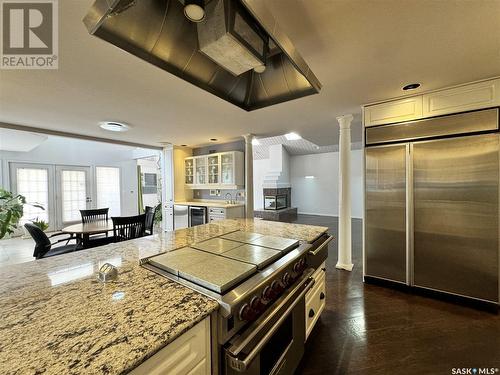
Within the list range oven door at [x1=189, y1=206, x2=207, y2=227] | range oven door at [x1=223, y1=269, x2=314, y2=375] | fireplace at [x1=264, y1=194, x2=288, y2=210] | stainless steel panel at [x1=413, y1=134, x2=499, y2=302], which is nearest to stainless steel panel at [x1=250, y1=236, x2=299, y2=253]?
range oven door at [x1=223, y1=269, x2=314, y2=375]

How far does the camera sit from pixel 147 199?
8.22 m

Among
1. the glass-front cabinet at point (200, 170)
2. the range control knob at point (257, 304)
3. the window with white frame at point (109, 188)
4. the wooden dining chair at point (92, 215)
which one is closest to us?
the range control knob at point (257, 304)

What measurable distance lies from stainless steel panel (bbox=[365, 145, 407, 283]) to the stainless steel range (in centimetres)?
145

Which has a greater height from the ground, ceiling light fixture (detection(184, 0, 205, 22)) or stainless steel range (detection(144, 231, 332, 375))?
Answer: ceiling light fixture (detection(184, 0, 205, 22))

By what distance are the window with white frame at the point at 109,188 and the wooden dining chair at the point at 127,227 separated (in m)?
4.88

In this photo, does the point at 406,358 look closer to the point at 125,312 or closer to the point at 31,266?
the point at 125,312

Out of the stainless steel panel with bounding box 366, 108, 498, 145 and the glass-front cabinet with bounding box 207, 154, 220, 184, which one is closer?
the stainless steel panel with bounding box 366, 108, 498, 145

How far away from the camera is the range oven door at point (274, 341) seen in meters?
0.82

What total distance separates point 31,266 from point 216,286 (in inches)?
Result: 43.1

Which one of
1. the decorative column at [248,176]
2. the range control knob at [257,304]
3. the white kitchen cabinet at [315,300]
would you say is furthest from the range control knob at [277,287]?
the decorative column at [248,176]

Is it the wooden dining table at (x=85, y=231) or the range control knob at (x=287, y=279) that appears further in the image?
the wooden dining table at (x=85, y=231)

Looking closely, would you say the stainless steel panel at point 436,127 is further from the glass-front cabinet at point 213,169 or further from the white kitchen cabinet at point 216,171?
the glass-front cabinet at point 213,169

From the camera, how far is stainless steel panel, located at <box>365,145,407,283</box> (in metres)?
2.43

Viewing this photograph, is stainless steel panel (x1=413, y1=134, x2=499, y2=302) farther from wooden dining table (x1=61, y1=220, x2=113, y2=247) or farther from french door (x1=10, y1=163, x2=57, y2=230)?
french door (x1=10, y1=163, x2=57, y2=230)
